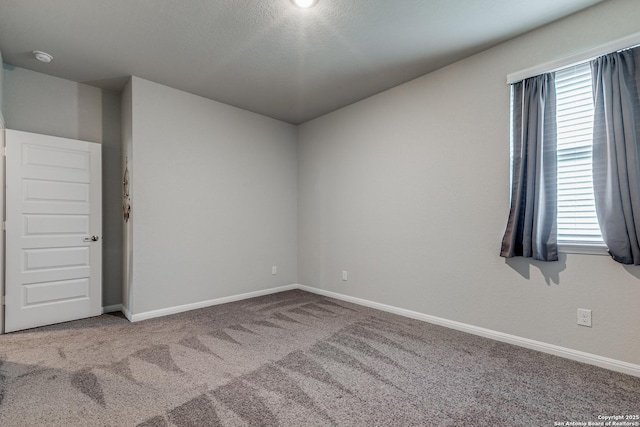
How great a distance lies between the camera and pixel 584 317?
2.36 meters

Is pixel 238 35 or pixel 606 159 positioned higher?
pixel 238 35

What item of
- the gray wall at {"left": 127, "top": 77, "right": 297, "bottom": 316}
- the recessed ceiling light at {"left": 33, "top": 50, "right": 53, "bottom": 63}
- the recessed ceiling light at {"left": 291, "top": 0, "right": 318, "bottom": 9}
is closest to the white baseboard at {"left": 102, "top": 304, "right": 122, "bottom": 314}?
the gray wall at {"left": 127, "top": 77, "right": 297, "bottom": 316}

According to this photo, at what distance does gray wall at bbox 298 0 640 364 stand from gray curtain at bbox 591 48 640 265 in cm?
19

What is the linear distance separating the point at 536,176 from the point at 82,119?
4.84 m

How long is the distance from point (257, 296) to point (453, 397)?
3.10 m

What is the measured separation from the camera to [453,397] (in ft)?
6.33

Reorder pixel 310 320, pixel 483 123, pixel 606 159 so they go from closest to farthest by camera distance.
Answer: pixel 606 159 → pixel 483 123 → pixel 310 320

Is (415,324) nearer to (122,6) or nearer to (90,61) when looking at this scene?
(122,6)

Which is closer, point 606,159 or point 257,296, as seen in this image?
point 606,159

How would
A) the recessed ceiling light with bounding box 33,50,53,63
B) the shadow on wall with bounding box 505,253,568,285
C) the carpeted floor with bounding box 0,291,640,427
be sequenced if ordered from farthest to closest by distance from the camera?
the recessed ceiling light with bounding box 33,50,53,63
the shadow on wall with bounding box 505,253,568,285
the carpeted floor with bounding box 0,291,640,427

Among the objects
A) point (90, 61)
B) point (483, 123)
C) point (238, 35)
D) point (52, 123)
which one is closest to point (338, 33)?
point (238, 35)

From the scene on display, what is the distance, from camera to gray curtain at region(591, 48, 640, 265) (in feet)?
6.92

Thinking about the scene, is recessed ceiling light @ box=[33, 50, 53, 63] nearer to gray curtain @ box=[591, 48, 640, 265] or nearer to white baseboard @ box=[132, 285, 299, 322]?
white baseboard @ box=[132, 285, 299, 322]

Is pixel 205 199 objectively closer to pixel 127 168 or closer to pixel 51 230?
pixel 127 168
